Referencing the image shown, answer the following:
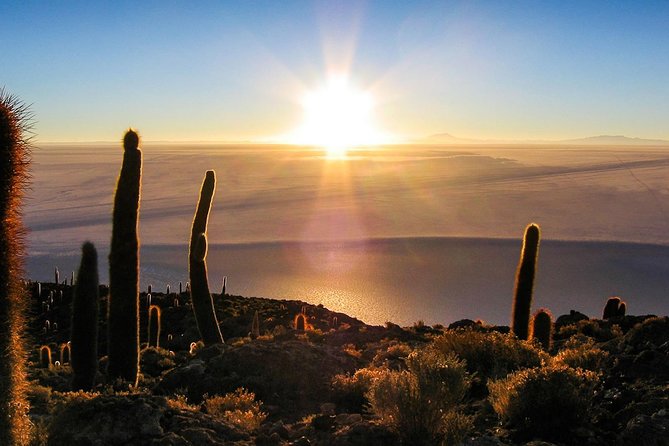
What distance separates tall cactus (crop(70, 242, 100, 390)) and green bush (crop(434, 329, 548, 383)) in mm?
9803

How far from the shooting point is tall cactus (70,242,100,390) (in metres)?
16.9

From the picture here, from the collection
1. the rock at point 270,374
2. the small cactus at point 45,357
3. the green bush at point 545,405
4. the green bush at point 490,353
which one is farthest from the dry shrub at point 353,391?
the small cactus at point 45,357

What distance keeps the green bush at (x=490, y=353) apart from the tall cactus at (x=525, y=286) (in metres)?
6.97

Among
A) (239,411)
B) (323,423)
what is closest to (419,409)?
(323,423)

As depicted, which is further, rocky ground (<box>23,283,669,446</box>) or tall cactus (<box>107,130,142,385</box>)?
tall cactus (<box>107,130,142,385</box>)

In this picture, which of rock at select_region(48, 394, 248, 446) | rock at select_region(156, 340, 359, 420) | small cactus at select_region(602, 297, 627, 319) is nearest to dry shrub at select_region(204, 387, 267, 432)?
rock at select_region(48, 394, 248, 446)

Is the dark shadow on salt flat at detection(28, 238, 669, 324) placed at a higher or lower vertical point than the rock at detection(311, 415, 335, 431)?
lower

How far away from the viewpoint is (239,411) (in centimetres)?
937

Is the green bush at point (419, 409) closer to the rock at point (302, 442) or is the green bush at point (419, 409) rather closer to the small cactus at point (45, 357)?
the rock at point (302, 442)

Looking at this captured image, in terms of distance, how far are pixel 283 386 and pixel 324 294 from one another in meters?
58.6

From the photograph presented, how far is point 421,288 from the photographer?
74.5 meters

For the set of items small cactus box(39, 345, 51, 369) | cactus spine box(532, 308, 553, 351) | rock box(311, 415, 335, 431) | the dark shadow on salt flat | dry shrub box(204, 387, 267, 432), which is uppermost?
rock box(311, 415, 335, 431)

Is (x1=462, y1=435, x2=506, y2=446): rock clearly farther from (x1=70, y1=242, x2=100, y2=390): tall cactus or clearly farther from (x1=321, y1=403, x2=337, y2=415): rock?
(x1=70, y1=242, x2=100, y2=390): tall cactus

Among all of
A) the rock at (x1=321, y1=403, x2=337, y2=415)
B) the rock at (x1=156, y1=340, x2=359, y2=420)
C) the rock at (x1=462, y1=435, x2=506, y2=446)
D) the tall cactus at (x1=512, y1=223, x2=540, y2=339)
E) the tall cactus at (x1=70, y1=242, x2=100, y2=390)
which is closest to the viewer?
the rock at (x1=462, y1=435, x2=506, y2=446)
